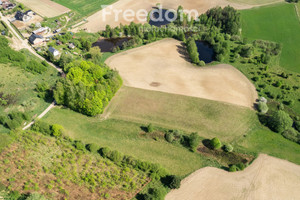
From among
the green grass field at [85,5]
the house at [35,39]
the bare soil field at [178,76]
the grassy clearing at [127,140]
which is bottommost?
the grassy clearing at [127,140]

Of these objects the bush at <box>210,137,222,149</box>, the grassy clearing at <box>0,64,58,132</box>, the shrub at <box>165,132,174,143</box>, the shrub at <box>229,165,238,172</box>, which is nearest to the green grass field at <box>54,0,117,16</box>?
the grassy clearing at <box>0,64,58,132</box>

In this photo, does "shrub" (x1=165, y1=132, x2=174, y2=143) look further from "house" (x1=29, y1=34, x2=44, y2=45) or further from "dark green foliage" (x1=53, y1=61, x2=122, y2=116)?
"house" (x1=29, y1=34, x2=44, y2=45)

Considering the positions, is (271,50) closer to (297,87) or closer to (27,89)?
(297,87)

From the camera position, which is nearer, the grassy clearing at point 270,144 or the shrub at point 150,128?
the grassy clearing at point 270,144

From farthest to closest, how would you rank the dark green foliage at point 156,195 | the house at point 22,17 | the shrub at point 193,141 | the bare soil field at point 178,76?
the house at point 22,17, the bare soil field at point 178,76, the shrub at point 193,141, the dark green foliage at point 156,195

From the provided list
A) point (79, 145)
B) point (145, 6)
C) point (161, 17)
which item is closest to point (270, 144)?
point (79, 145)

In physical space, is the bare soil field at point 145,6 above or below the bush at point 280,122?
above

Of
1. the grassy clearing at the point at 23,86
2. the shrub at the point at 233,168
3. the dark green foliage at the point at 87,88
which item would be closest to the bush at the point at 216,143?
the shrub at the point at 233,168

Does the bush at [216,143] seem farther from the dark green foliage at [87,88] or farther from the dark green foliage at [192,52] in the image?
the dark green foliage at [192,52]
